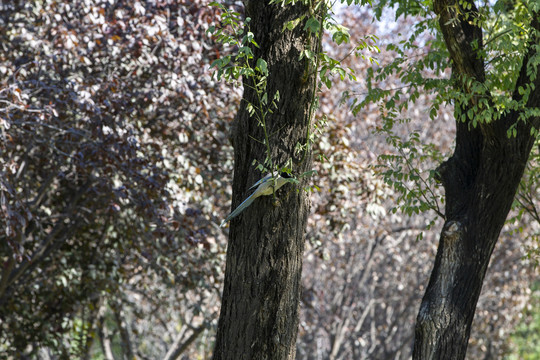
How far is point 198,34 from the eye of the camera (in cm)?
644

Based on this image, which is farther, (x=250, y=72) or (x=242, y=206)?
(x=242, y=206)

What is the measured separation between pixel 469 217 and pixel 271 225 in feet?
6.91

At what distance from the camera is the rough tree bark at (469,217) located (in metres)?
4.74

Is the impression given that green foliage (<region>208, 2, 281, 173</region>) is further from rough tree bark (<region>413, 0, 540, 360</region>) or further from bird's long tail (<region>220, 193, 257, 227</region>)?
rough tree bark (<region>413, 0, 540, 360</region>)

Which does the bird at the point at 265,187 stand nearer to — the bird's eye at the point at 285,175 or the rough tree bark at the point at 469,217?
the bird's eye at the point at 285,175

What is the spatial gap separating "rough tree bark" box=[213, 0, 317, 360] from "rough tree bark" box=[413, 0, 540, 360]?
1.63 metres

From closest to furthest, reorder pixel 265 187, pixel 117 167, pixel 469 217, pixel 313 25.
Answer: pixel 313 25
pixel 265 187
pixel 469 217
pixel 117 167

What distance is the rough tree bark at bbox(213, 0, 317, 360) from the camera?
3.39 meters

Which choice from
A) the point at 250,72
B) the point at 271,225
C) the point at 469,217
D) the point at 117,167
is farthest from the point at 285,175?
the point at 117,167

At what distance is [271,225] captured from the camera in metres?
3.44

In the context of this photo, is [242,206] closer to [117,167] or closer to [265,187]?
[265,187]

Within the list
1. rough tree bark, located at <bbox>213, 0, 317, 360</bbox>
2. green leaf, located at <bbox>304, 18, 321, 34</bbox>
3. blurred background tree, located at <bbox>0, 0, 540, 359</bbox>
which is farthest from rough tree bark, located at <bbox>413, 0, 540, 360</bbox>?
green leaf, located at <bbox>304, 18, 321, 34</bbox>

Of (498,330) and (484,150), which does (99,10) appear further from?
(498,330)

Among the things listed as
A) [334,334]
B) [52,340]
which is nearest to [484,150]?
[52,340]
